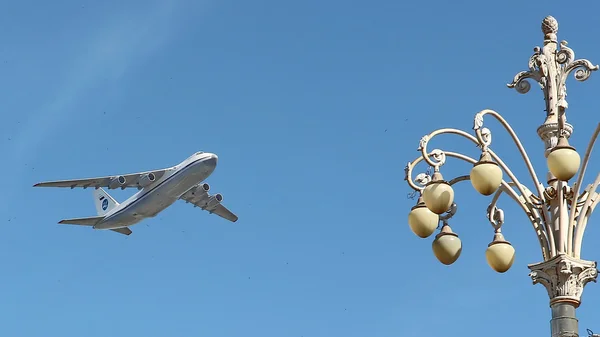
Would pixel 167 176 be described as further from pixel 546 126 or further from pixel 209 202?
pixel 546 126

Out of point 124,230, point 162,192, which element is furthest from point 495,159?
point 124,230

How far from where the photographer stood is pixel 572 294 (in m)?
10.8

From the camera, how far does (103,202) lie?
7538 centimetres

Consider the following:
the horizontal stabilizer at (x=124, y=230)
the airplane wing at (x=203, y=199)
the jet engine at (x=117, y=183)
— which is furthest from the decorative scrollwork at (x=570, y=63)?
the horizontal stabilizer at (x=124, y=230)

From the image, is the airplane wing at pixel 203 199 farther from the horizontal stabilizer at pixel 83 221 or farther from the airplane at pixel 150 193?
the horizontal stabilizer at pixel 83 221

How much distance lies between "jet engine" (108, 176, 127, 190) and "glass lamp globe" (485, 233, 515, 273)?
58065 mm

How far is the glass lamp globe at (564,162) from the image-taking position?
34.5ft

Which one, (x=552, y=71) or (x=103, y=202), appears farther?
(x=103, y=202)

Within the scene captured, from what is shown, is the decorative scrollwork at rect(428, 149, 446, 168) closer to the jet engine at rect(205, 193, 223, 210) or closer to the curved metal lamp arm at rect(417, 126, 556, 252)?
the curved metal lamp arm at rect(417, 126, 556, 252)

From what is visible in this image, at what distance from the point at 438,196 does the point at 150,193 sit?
53.0m

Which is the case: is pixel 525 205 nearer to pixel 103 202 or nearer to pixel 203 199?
pixel 203 199

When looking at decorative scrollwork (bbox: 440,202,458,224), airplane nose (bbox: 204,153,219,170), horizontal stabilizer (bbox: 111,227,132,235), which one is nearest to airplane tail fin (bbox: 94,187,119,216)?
horizontal stabilizer (bbox: 111,227,132,235)

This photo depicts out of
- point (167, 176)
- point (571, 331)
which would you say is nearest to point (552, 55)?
point (571, 331)

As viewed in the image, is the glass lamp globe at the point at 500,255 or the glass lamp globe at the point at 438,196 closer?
the glass lamp globe at the point at 438,196
